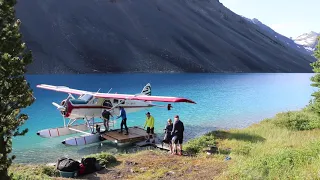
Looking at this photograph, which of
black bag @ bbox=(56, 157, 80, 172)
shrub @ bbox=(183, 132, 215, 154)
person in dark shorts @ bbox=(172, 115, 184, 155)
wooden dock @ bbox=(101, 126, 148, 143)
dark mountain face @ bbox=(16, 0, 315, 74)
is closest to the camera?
black bag @ bbox=(56, 157, 80, 172)

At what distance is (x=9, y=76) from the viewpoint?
23.1 feet

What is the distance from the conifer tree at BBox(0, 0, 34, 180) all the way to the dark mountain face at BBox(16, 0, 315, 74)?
96359mm

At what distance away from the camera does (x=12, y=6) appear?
710 centimetres

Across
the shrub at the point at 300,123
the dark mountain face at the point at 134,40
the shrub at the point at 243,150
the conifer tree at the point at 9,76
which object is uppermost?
the dark mountain face at the point at 134,40

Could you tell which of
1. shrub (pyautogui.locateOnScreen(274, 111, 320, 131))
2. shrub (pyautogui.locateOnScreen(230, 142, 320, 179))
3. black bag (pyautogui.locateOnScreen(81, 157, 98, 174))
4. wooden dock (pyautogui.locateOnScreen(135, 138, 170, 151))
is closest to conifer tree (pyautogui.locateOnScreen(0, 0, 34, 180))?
black bag (pyautogui.locateOnScreen(81, 157, 98, 174))

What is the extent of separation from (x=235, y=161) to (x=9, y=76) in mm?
8243

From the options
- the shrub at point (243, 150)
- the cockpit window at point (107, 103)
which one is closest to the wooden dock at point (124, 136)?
the cockpit window at point (107, 103)

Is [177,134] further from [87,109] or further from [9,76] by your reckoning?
[9,76]

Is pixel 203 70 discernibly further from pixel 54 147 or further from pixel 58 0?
pixel 54 147

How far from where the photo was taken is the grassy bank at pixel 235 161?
7973mm

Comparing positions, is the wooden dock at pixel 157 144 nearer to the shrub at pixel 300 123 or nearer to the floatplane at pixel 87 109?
the floatplane at pixel 87 109

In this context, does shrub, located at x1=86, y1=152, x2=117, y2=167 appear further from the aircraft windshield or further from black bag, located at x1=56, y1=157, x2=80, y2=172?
the aircraft windshield

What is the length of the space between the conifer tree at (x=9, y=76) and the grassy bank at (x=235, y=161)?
2812mm

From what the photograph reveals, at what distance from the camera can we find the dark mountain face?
107m
